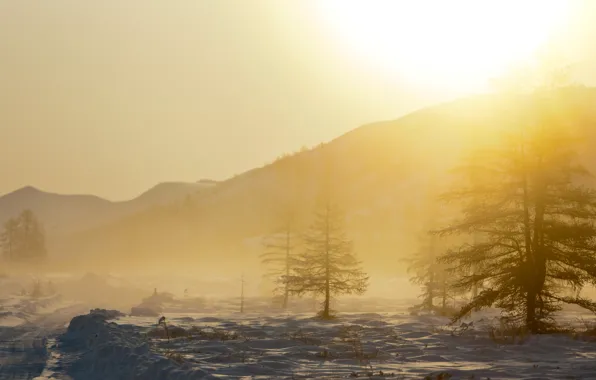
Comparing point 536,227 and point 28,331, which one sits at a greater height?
point 536,227

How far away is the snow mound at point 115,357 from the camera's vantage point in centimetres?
1465

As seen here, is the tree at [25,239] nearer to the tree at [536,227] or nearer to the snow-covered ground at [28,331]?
the snow-covered ground at [28,331]

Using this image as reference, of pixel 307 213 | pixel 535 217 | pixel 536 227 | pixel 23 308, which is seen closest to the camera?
pixel 536 227

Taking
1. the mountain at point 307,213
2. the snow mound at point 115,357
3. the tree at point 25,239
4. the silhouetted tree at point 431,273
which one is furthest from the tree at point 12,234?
the snow mound at point 115,357

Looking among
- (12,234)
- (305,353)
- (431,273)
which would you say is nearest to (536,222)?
(305,353)

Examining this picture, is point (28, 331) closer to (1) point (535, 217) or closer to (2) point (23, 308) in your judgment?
(2) point (23, 308)

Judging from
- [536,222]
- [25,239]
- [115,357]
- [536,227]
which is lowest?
[115,357]

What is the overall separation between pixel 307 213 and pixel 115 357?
480 ft

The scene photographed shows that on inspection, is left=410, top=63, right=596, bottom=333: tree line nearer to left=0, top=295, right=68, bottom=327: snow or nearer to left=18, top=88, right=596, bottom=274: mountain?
left=0, top=295, right=68, bottom=327: snow

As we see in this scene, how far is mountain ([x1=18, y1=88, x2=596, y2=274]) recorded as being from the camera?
13675 centimetres

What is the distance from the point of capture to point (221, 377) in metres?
14.1

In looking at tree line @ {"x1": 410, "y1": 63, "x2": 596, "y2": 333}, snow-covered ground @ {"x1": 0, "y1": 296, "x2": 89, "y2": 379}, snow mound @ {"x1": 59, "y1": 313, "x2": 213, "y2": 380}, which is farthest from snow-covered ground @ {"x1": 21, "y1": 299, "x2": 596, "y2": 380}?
tree line @ {"x1": 410, "y1": 63, "x2": 596, "y2": 333}

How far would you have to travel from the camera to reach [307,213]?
536 feet

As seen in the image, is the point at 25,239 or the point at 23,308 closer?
the point at 23,308
